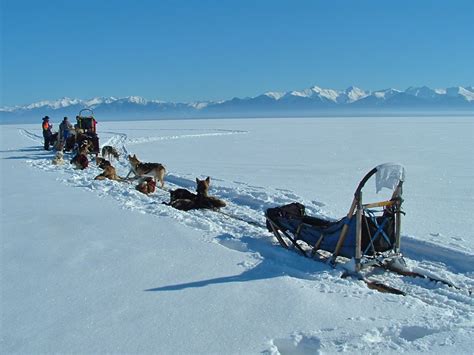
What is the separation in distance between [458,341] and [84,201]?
17.0ft

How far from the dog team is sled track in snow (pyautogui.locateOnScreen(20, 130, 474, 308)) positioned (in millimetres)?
148

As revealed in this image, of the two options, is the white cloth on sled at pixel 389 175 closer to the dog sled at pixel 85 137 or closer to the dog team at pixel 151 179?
the dog team at pixel 151 179

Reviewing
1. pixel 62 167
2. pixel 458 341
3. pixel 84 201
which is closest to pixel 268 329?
pixel 458 341

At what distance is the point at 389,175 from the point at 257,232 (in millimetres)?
1743

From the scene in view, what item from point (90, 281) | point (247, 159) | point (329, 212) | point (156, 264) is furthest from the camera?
point (247, 159)

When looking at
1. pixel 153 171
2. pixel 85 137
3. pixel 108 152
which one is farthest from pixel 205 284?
pixel 85 137

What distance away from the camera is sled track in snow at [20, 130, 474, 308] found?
142 inches

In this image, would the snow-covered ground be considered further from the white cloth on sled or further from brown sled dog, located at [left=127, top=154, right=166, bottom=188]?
brown sled dog, located at [left=127, top=154, right=166, bottom=188]

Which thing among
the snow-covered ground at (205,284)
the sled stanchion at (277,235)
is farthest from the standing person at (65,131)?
the sled stanchion at (277,235)

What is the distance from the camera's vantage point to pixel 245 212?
6.09m

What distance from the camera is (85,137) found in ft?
41.2

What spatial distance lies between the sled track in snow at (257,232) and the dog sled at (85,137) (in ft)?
11.1

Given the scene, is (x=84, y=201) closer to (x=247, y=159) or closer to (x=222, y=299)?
(x=222, y=299)

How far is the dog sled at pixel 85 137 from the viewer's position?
12422 mm
